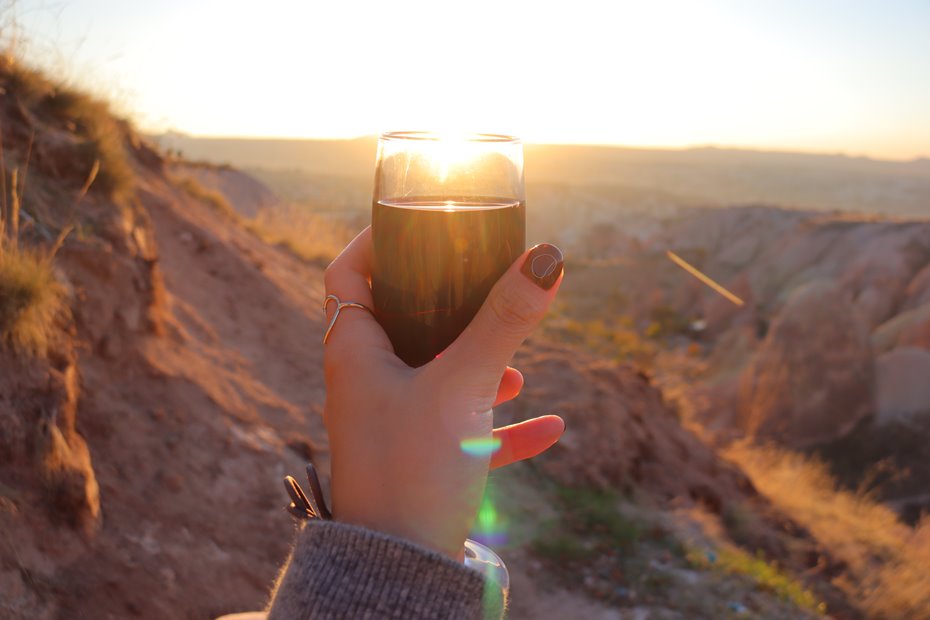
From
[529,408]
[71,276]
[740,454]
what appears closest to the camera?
[71,276]

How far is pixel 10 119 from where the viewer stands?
370cm

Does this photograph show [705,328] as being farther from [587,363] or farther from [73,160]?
[73,160]

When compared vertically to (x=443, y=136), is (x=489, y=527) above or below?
below

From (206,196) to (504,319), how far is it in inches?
313

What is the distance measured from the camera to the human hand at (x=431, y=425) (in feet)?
3.92

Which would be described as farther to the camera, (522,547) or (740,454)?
(740,454)

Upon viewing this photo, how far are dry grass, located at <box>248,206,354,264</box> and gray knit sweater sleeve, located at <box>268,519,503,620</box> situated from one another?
805 cm

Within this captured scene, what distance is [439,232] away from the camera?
4.42 ft

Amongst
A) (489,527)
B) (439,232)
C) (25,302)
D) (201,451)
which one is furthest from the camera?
(489,527)

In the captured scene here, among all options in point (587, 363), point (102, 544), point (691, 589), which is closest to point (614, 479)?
point (691, 589)

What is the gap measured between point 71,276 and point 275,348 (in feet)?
7.35

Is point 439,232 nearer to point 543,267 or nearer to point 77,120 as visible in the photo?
point 543,267

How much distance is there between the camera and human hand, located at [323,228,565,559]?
3.92 feet

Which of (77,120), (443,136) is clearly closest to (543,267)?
(443,136)
